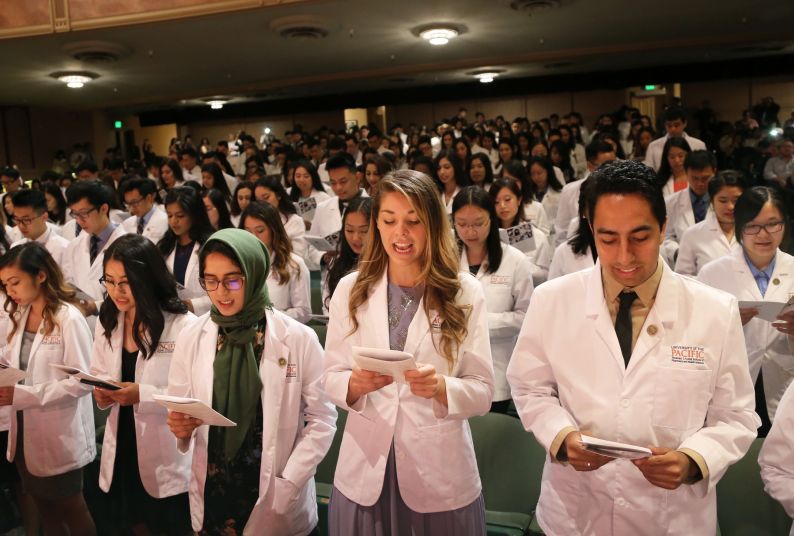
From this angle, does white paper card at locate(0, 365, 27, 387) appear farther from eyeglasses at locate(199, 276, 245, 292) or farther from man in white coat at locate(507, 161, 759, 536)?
man in white coat at locate(507, 161, 759, 536)

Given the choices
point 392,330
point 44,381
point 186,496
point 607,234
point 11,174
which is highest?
point 11,174

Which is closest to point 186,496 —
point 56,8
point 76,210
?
point 76,210

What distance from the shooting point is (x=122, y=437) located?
244 cm

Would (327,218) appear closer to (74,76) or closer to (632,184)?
(632,184)

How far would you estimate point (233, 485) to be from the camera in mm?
2021

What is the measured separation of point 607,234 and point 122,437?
190 cm

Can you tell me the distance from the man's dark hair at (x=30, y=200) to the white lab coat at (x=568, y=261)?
12.3 feet

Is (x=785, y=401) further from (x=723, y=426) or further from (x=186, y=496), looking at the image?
(x=186, y=496)

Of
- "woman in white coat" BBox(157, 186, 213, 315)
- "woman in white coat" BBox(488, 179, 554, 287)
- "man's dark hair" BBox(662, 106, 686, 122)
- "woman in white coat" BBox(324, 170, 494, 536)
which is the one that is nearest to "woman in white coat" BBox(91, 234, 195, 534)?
"woman in white coat" BBox(324, 170, 494, 536)

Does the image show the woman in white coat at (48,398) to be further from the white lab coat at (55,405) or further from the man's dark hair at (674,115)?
the man's dark hair at (674,115)

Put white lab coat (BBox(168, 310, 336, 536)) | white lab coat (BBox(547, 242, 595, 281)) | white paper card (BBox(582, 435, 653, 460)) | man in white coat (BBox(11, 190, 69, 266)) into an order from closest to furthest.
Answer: white paper card (BBox(582, 435, 653, 460)), white lab coat (BBox(168, 310, 336, 536)), white lab coat (BBox(547, 242, 595, 281)), man in white coat (BBox(11, 190, 69, 266))

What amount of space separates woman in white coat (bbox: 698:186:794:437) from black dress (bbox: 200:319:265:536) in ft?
7.17

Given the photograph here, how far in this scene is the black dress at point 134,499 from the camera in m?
2.40

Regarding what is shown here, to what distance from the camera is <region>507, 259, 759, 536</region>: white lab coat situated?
1.52m
